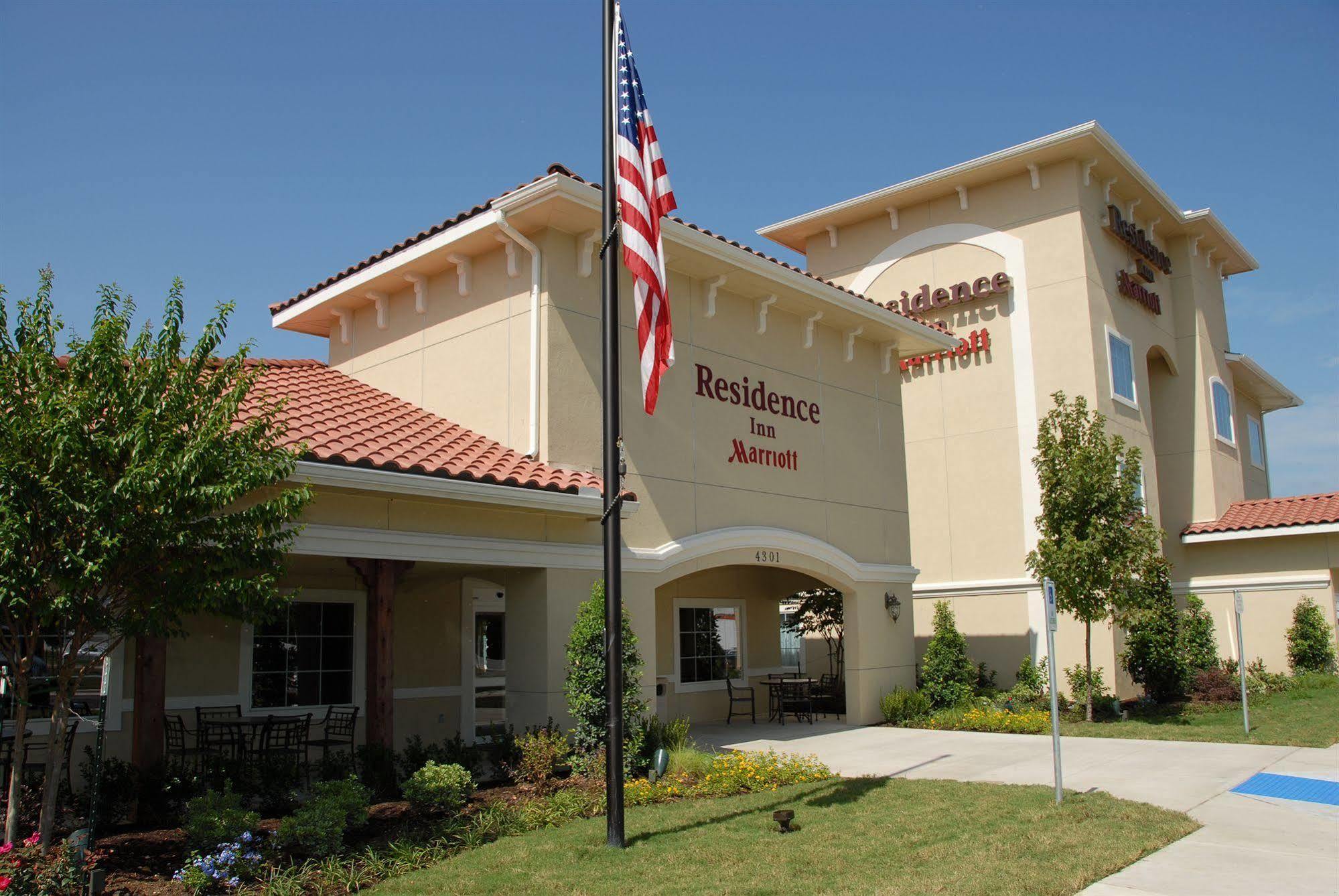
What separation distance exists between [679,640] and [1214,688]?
450 inches

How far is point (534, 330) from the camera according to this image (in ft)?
43.4

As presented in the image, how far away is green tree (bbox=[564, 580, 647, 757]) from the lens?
11438 millimetres

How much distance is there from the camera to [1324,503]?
23312mm

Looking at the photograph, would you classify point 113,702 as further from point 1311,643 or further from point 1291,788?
point 1311,643

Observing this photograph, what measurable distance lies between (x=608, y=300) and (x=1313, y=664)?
20897 mm

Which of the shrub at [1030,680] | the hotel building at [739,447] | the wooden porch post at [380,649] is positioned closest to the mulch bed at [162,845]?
the wooden porch post at [380,649]

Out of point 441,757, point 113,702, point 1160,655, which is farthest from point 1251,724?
point 113,702

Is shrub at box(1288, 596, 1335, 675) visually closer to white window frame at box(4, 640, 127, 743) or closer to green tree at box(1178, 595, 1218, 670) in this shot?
green tree at box(1178, 595, 1218, 670)

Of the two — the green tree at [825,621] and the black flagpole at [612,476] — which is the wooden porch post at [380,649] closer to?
the black flagpole at [612,476]

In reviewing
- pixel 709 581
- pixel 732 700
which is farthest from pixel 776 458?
pixel 732 700

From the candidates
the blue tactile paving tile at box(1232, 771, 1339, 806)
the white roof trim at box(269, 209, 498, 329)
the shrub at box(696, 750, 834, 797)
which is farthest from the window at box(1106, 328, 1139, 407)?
the white roof trim at box(269, 209, 498, 329)

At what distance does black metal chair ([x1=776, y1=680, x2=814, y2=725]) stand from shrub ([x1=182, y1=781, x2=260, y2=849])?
10964 mm

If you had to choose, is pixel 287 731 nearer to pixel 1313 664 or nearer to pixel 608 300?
pixel 608 300

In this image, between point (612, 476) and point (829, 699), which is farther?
point (829, 699)
